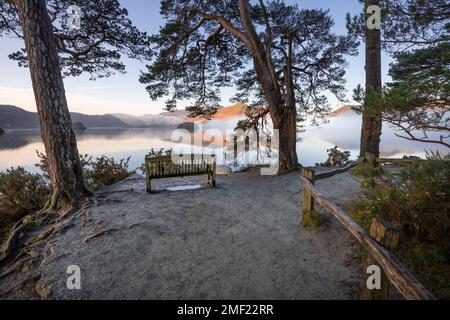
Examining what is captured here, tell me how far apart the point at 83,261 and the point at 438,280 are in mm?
4948

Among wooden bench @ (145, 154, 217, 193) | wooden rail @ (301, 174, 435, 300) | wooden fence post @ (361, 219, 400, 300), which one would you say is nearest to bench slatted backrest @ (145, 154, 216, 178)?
wooden bench @ (145, 154, 217, 193)

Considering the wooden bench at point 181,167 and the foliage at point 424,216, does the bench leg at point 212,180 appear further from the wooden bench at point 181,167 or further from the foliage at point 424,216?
the foliage at point 424,216

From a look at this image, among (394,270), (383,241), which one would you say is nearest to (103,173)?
(383,241)

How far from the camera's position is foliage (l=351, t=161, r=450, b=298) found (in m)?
3.08

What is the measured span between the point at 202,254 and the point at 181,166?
4488 mm

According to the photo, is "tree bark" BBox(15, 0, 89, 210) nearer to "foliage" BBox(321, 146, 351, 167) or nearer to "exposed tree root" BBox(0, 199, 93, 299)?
"exposed tree root" BBox(0, 199, 93, 299)

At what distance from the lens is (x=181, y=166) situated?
7.86 metres

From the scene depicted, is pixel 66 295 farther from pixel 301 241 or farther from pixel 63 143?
pixel 63 143

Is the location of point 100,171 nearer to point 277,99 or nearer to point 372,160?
point 277,99

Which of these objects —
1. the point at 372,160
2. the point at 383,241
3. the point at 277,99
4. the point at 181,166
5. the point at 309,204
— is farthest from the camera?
the point at 277,99

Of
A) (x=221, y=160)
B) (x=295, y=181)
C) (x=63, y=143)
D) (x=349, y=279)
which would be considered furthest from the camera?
(x=221, y=160)

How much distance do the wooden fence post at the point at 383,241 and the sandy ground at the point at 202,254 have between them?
1.11ft

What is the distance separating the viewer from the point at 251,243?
4.04m
